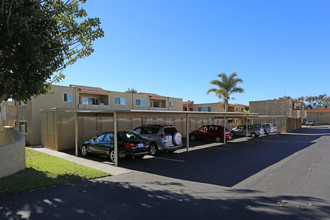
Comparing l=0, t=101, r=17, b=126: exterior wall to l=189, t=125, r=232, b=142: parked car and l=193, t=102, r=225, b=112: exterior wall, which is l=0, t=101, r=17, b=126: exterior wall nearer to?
l=189, t=125, r=232, b=142: parked car

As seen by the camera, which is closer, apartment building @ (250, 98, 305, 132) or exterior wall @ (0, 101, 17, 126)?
exterior wall @ (0, 101, 17, 126)

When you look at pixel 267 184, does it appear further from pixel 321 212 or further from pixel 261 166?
pixel 261 166

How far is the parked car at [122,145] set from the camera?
9852 millimetres

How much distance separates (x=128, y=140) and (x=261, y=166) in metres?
6.14

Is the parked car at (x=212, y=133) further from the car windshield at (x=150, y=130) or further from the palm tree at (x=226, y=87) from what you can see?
the palm tree at (x=226, y=87)

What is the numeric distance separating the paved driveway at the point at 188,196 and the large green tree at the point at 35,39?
461cm

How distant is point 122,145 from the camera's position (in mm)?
9938

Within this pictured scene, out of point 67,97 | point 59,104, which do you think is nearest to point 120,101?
point 67,97

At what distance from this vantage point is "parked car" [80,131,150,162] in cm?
985

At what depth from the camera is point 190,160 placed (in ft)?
34.9

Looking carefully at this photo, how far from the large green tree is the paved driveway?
4612 mm

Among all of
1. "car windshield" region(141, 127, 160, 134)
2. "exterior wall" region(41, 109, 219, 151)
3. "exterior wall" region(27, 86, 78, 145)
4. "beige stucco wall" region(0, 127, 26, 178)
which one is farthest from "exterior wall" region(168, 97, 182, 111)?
"beige stucco wall" region(0, 127, 26, 178)

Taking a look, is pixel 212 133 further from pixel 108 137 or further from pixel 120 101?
pixel 120 101

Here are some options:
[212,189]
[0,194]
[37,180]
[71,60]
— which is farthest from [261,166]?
[71,60]
